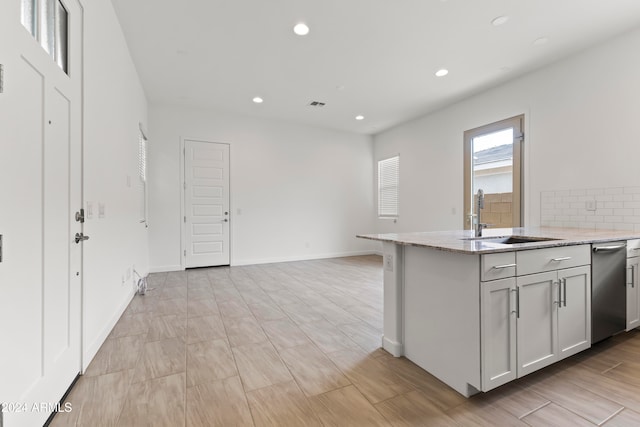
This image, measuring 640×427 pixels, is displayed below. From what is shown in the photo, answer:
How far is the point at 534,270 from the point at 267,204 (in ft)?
16.0

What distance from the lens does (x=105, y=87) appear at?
254 centimetres

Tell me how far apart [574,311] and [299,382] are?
198 centimetres

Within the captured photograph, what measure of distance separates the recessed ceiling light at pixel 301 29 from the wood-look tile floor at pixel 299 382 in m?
2.98

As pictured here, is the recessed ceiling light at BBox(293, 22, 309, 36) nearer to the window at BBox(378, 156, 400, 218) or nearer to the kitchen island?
the kitchen island

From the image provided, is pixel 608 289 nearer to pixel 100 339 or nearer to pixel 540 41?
pixel 540 41

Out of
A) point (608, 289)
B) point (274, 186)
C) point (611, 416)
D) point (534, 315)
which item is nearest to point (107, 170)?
point (534, 315)

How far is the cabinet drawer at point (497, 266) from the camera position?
161 cm

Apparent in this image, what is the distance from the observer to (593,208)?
322 cm

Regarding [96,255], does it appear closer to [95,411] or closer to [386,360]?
[95,411]

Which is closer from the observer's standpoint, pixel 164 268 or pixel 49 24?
pixel 49 24

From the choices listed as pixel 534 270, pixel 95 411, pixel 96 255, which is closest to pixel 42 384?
pixel 95 411

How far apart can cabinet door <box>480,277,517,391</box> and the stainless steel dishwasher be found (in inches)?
39.6

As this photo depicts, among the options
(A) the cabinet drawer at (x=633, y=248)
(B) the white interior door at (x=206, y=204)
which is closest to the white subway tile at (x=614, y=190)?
(A) the cabinet drawer at (x=633, y=248)

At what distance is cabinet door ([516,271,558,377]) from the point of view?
176 centimetres
